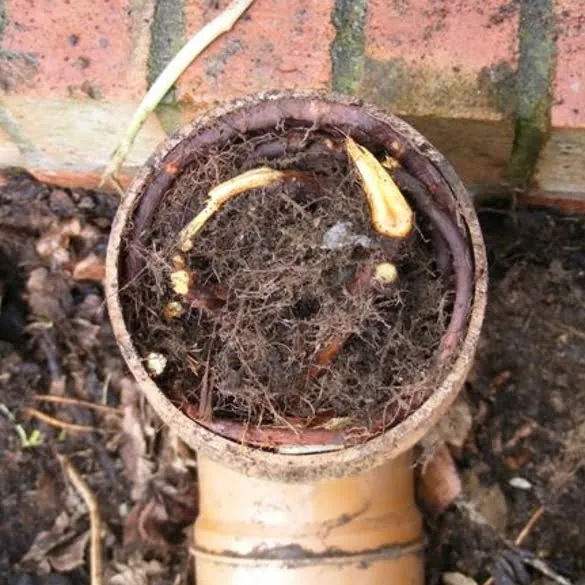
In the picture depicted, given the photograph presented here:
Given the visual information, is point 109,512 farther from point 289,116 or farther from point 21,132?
point 289,116

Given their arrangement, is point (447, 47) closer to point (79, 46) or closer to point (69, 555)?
point (79, 46)

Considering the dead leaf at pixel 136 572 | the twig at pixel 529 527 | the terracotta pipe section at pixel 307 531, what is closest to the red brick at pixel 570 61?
the terracotta pipe section at pixel 307 531

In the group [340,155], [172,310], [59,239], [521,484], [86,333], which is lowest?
[521,484]

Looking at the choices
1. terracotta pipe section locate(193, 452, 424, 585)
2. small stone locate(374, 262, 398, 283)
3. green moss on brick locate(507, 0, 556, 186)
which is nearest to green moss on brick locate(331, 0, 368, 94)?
green moss on brick locate(507, 0, 556, 186)

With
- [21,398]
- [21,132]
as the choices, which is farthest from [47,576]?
[21,132]

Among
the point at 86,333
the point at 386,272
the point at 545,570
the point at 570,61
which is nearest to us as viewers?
the point at 386,272

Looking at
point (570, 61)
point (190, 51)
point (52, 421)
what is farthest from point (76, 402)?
→ point (570, 61)

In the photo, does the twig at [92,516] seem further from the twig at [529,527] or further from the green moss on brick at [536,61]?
the green moss on brick at [536,61]
